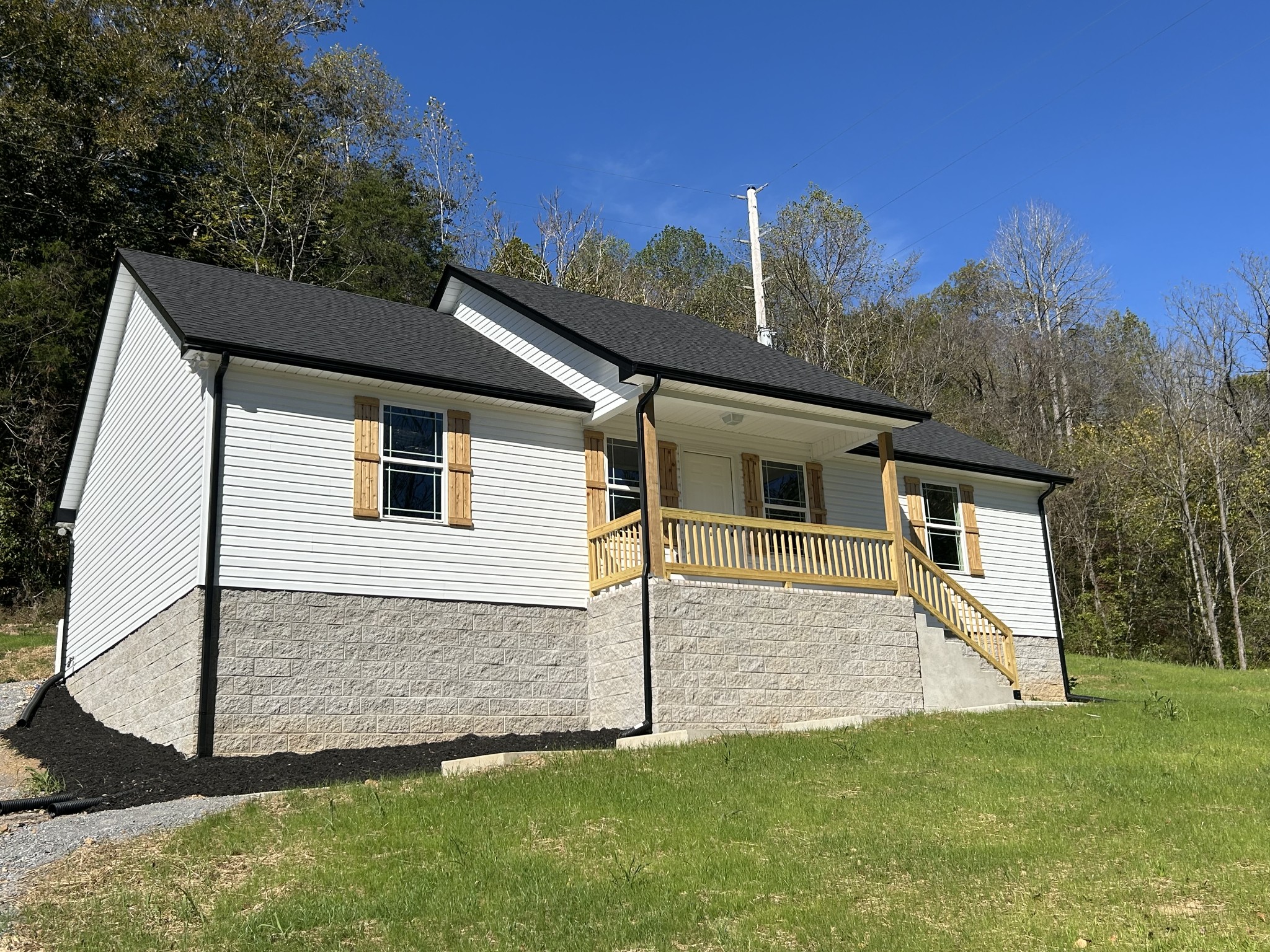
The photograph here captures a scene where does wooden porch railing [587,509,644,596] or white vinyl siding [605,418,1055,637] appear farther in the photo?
white vinyl siding [605,418,1055,637]

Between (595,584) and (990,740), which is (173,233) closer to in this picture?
(595,584)

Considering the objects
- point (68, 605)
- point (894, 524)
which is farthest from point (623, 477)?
point (68, 605)

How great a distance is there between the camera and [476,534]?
1400cm

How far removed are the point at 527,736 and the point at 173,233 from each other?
77.4 feet

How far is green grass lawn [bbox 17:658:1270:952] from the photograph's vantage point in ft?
20.2

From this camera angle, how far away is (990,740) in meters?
11.7

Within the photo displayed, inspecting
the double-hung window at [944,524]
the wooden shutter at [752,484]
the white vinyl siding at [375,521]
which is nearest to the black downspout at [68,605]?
the white vinyl siding at [375,521]

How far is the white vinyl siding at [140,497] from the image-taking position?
1283 cm

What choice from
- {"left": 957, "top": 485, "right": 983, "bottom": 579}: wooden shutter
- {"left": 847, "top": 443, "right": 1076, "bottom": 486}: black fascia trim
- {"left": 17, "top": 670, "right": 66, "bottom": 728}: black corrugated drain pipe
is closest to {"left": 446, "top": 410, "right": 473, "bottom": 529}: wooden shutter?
{"left": 847, "top": 443, "right": 1076, "bottom": 486}: black fascia trim

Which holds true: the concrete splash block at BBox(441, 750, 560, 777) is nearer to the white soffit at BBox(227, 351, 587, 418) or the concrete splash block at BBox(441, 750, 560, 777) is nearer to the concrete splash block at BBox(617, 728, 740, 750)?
the concrete splash block at BBox(617, 728, 740, 750)

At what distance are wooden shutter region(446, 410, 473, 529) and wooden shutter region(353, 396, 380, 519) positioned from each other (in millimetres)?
939

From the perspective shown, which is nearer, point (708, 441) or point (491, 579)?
point (491, 579)

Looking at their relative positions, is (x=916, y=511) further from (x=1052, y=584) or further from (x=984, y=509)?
(x=1052, y=584)

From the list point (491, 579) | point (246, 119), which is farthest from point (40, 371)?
point (491, 579)
